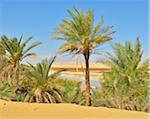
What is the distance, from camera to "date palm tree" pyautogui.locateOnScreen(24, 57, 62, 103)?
1599 cm

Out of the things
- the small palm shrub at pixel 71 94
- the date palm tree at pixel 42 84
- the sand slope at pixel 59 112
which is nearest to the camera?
the sand slope at pixel 59 112

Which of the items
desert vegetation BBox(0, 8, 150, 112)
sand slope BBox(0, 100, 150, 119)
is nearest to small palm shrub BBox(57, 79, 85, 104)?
desert vegetation BBox(0, 8, 150, 112)

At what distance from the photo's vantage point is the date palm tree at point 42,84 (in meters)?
16.0

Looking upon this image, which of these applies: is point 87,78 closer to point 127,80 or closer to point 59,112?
point 127,80

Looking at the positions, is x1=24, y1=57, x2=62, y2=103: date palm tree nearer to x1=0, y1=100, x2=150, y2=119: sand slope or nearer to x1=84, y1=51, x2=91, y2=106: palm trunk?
x1=84, y1=51, x2=91, y2=106: palm trunk

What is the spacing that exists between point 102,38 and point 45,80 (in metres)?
3.35

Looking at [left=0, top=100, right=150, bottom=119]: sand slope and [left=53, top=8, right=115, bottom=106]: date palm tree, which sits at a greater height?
[left=53, top=8, right=115, bottom=106]: date palm tree

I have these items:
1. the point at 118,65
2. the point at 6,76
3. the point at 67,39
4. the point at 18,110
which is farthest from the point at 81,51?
the point at 6,76

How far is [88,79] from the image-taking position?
15.6 m

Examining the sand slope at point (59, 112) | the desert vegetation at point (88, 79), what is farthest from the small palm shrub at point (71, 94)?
the sand slope at point (59, 112)

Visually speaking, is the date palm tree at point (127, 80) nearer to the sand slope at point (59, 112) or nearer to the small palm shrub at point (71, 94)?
the small palm shrub at point (71, 94)

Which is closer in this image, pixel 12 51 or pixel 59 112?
pixel 59 112

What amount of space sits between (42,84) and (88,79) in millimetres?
2220

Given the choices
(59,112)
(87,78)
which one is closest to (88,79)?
(87,78)
